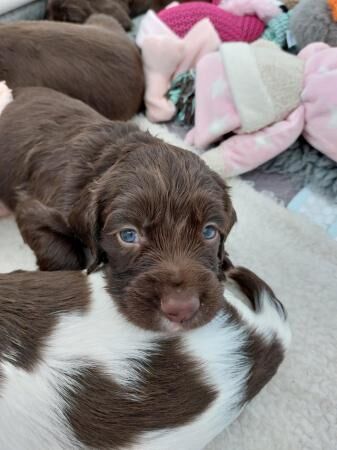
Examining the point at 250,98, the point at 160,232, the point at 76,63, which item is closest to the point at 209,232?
the point at 160,232

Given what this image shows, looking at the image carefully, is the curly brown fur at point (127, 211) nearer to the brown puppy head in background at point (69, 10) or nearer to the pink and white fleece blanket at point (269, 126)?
the pink and white fleece blanket at point (269, 126)

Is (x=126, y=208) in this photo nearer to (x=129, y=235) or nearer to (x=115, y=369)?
(x=129, y=235)

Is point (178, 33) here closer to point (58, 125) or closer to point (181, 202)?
point (58, 125)

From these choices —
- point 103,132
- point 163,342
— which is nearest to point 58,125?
point 103,132

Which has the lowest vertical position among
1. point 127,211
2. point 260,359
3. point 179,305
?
point 260,359

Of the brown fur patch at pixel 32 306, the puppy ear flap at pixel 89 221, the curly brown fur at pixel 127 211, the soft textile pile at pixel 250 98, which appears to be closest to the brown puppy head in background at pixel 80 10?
the soft textile pile at pixel 250 98

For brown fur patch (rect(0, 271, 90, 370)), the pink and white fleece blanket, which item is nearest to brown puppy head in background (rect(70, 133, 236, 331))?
brown fur patch (rect(0, 271, 90, 370))
